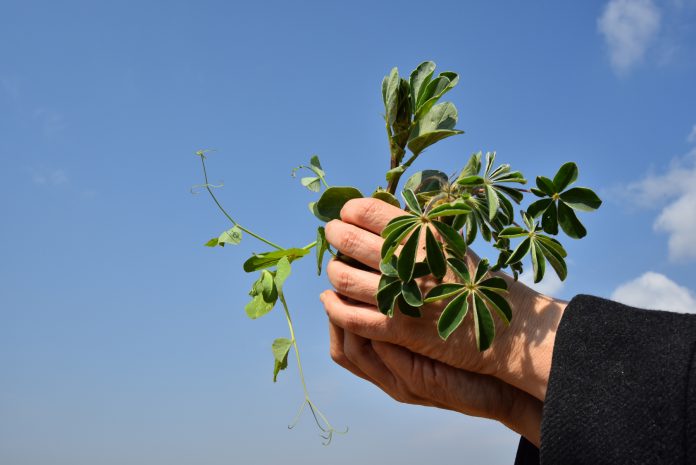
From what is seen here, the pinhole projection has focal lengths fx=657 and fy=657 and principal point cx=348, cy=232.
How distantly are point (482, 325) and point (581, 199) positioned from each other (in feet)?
1.33

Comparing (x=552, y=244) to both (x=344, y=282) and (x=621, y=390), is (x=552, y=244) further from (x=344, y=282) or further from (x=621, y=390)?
(x=344, y=282)

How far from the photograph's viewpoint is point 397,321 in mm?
1726

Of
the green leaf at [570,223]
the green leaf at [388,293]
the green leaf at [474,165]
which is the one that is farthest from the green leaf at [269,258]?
the green leaf at [570,223]

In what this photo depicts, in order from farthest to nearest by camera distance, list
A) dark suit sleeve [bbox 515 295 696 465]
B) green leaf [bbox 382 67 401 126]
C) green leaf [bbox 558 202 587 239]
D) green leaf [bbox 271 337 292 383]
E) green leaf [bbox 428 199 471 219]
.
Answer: green leaf [bbox 271 337 292 383]
green leaf [bbox 382 67 401 126]
green leaf [bbox 558 202 587 239]
green leaf [bbox 428 199 471 219]
dark suit sleeve [bbox 515 295 696 465]

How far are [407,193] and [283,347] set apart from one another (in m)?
0.73

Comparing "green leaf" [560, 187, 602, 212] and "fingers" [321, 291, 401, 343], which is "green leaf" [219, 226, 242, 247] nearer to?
"fingers" [321, 291, 401, 343]

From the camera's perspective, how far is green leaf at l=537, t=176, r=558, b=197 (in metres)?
1.62

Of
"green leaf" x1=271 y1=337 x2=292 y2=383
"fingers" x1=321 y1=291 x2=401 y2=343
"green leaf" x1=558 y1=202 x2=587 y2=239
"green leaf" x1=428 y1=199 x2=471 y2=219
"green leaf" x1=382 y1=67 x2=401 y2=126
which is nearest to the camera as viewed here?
"green leaf" x1=428 y1=199 x2=471 y2=219

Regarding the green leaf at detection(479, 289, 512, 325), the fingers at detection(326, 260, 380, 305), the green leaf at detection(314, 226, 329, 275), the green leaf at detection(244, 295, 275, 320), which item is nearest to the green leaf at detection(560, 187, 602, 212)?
the green leaf at detection(479, 289, 512, 325)

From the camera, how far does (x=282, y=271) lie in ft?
6.47

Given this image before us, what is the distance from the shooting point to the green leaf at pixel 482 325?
5.11 feet

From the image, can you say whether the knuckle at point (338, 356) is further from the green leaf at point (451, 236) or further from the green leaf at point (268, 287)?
the green leaf at point (451, 236)

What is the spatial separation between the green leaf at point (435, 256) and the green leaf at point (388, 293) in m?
0.10

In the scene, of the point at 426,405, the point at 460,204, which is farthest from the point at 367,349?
the point at 460,204
